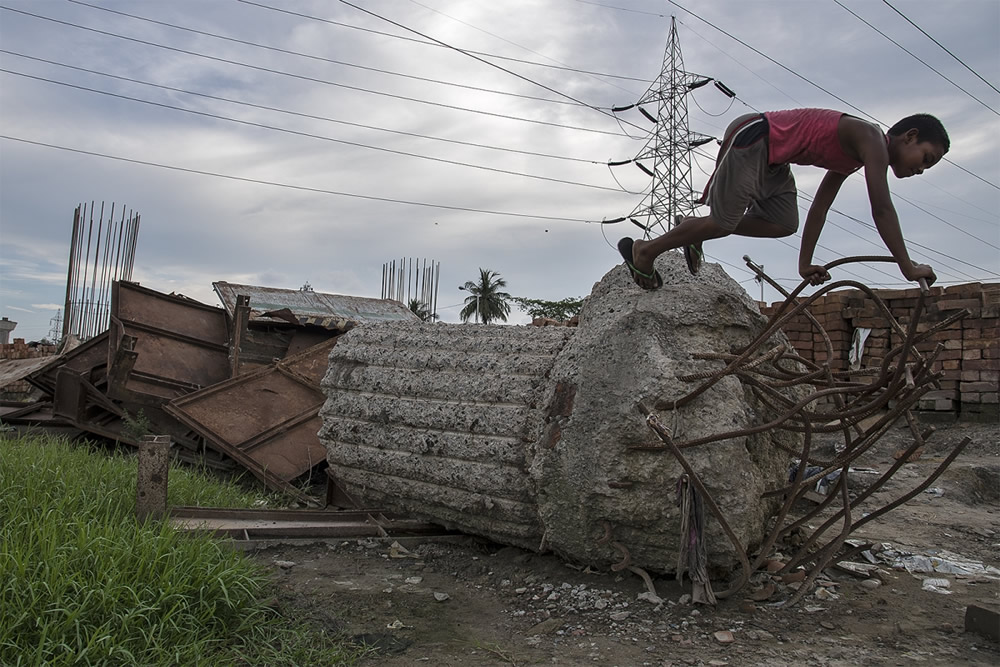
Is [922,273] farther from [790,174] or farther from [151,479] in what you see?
[151,479]

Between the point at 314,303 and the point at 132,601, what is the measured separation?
25.8 ft

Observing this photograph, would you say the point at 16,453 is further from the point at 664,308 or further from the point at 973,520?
the point at 973,520

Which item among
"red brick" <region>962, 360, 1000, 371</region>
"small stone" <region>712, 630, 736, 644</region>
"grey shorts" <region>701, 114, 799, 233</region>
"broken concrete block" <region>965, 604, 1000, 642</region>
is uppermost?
"grey shorts" <region>701, 114, 799, 233</region>

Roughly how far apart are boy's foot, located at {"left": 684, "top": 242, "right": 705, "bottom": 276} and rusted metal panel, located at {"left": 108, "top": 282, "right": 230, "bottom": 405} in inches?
183

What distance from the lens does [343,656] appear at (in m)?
2.55

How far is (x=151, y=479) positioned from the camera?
348 cm

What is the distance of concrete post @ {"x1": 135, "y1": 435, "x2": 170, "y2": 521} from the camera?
3.46m

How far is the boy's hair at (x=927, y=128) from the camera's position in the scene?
2.59 metres

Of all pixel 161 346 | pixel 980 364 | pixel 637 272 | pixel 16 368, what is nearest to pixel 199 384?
pixel 161 346

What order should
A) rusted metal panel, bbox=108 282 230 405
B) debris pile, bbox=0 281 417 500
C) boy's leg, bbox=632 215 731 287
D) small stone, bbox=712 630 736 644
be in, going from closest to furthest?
small stone, bbox=712 630 736 644, boy's leg, bbox=632 215 731 287, debris pile, bbox=0 281 417 500, rusted metal panel, bbox=108 282 230 405

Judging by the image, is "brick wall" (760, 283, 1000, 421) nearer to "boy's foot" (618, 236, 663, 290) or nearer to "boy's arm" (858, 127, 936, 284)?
"boy's foot" (618, 236, 663, 290)

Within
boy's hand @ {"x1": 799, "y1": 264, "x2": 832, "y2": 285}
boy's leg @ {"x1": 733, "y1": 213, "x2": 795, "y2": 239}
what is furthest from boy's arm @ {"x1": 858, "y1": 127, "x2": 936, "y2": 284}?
boy's leg @ {"x1": 733, "y1": 213, "x2": 795, "y2": 239}

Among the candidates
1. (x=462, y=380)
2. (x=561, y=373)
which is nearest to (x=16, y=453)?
(x=462, y=380)

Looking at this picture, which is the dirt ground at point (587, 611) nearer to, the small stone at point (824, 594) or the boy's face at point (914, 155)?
the small stone at point (824, 594)
